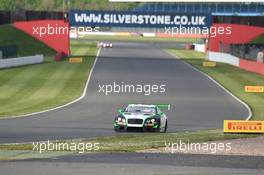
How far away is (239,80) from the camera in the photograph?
61000 millimetres

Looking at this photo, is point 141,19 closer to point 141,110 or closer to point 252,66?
point 252,66

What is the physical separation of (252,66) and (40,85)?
75.7 ft

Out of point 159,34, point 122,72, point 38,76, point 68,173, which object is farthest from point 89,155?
point 159,34

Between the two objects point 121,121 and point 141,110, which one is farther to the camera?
point 141,110

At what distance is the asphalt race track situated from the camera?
2956cm

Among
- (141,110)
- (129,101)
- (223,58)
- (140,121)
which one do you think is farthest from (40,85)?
(223,58)

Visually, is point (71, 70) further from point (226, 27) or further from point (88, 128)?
point (88, 128)

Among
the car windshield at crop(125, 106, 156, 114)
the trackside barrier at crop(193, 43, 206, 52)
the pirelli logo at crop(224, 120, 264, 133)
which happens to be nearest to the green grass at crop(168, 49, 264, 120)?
the car windshield at crop(125, 106, 156, 114)

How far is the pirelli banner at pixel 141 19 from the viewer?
81188 millimetres

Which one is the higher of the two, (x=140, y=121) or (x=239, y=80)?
(x=140, y=121)

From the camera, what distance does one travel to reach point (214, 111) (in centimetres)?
3991

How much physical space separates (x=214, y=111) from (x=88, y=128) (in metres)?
10.9

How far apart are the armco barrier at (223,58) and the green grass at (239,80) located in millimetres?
920

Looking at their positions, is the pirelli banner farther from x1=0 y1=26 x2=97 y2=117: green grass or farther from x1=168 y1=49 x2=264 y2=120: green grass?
x1=168 y1=49 x2=264 y2=120: green grass
